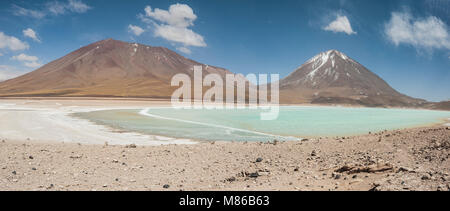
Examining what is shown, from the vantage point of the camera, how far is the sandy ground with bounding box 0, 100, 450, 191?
5.47 m

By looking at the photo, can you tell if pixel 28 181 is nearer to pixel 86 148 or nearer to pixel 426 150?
pixel 86 148

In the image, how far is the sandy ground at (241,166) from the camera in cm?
547

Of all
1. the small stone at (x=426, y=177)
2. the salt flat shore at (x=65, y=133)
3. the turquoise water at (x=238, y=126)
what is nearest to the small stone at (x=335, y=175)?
the small stone at (x=426, y=177)

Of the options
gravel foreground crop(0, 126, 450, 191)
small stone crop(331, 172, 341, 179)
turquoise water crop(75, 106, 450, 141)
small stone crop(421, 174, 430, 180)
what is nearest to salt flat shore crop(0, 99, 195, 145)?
turquoise water crop(75, 106, 450, 141)

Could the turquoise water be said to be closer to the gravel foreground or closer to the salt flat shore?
the salt flat shore

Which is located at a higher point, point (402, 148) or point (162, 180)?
point (402, 148)

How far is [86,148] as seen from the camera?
30.7 feet

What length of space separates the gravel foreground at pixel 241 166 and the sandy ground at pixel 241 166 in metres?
0.01

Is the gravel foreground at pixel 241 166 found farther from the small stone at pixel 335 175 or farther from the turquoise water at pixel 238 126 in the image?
the turquoise water at pixel 238 126

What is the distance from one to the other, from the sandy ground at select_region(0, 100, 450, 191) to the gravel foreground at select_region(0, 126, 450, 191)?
0.05 ft

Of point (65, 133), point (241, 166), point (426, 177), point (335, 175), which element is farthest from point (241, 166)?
point (65, 133)

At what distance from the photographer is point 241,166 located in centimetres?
752
